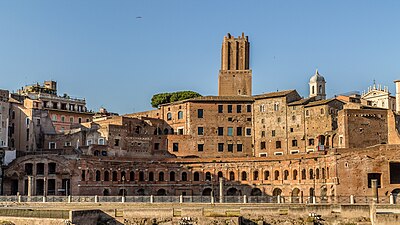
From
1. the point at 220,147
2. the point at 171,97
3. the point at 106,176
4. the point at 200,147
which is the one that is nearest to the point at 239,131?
the point at 220,147

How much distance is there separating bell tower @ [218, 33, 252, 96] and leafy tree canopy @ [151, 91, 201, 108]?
1333 cm

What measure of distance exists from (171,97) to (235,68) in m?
17.0

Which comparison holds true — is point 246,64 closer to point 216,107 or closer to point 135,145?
point 216,107

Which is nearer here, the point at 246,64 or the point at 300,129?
the point at 300,129

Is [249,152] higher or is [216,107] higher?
[216,107]

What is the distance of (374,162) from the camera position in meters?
72.0

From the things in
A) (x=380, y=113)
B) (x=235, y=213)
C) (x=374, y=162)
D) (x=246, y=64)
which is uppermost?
(x=246, y=64)

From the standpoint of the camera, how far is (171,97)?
4469 inches

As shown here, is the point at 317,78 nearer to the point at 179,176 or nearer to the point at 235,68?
the point at 235,68

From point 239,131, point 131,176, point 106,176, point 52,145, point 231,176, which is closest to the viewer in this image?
point 106,176

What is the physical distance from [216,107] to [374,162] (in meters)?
28.0

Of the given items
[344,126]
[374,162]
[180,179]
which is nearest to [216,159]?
[180,179]

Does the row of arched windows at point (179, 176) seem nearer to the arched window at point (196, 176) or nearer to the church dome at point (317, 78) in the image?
the arched window at point (196, 176)

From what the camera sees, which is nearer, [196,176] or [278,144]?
[196,176]
